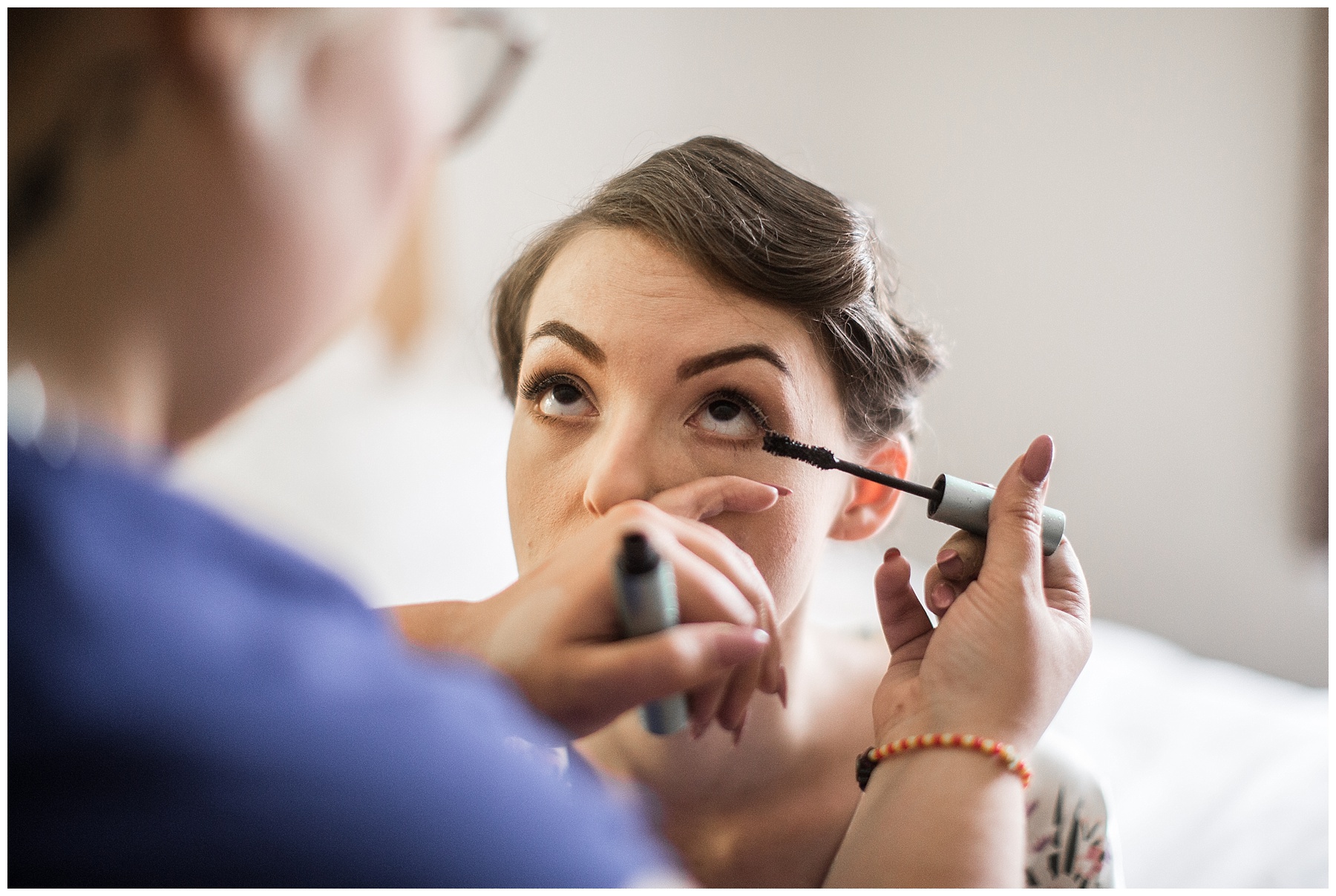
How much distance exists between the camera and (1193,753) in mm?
1221

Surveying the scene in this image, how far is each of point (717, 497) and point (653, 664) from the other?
0.18 metres

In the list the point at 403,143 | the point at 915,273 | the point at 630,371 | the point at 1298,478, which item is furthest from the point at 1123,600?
the point at 403,143

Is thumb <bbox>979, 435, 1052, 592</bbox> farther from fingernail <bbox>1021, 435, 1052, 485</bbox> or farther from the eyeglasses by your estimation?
the eyeglasses

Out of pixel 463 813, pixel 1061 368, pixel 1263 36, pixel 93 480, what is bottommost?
pixel 463 813

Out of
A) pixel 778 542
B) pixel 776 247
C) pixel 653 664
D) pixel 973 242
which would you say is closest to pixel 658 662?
pixel 653 664

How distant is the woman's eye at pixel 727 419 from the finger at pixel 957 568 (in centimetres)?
15

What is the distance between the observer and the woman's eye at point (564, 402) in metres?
0.65

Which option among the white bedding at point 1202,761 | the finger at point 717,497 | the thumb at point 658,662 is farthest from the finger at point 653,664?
the white bedding at point 1202,761

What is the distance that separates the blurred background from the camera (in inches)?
30.1

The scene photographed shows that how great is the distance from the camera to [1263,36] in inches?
33.4

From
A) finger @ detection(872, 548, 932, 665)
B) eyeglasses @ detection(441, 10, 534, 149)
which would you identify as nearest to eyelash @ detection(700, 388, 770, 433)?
finger @ detection(872, 548, 932, 665)

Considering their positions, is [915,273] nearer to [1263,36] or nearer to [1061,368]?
[1061,368]

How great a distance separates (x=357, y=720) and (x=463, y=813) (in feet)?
0.15

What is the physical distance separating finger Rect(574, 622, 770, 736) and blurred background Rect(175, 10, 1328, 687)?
286 millimetres
